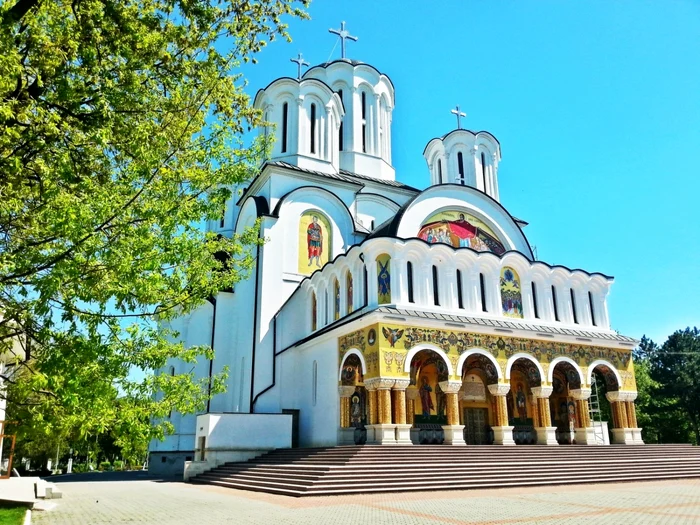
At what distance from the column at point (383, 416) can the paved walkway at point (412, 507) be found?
2.88 metres

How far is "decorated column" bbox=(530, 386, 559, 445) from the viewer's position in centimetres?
1556

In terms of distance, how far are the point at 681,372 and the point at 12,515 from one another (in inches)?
1399

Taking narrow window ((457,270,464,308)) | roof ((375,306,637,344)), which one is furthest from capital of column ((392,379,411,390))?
narrow window ((457,270,464,308))

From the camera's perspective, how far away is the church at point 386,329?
15141mm

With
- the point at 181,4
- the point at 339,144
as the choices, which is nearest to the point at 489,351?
the point at 181,4

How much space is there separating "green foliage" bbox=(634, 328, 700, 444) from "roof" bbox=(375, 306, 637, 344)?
1852 cm

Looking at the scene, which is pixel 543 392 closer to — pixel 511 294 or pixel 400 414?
pixel 511 294

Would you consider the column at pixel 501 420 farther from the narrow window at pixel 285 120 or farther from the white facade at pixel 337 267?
the narrow window at pixel 285 120

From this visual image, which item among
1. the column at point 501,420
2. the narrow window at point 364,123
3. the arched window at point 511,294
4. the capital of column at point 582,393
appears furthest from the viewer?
the narrow window at point 364,123

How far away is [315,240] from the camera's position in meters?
21.0

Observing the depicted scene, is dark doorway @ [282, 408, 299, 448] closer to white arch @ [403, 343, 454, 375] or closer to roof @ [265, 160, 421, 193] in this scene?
white arch @ [403, 343, 454, 375]

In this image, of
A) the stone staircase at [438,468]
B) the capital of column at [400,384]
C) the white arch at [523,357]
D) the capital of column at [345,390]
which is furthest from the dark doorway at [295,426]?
the white arch at [523,357]

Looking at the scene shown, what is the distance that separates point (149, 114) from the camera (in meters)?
7.96

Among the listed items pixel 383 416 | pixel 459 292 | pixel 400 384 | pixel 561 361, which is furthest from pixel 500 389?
pixel 383 416
